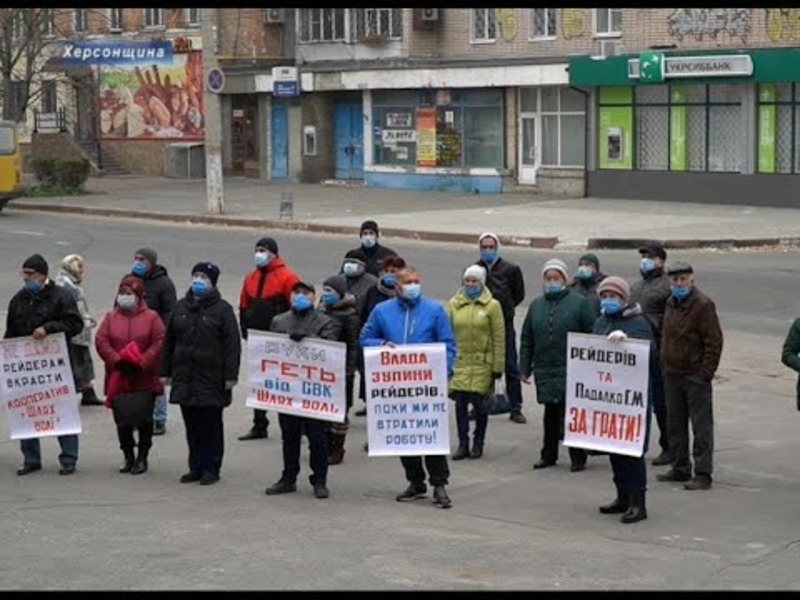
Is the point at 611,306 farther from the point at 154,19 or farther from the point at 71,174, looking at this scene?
the point at 154,19

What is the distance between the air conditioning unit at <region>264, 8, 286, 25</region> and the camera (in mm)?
51156

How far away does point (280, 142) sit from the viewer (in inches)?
2020

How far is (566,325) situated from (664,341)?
80 centimetres

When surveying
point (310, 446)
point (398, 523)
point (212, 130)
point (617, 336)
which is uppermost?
point (212, 130)

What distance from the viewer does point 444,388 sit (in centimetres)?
1165

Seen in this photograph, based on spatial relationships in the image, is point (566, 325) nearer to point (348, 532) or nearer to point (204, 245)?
point (348, 532)

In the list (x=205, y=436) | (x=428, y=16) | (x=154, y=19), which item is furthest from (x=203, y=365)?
(x=154, y=19)

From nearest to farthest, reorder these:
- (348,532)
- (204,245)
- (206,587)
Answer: (206,587) < (348,532) < (204,245)

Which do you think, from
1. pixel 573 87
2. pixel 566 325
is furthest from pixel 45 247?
pixel 566 325

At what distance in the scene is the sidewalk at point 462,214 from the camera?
31.3 metres

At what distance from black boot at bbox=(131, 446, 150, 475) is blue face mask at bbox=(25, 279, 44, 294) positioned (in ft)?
5.02

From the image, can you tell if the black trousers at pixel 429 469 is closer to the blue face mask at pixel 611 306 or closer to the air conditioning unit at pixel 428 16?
the blue face mask at pixel 611 306

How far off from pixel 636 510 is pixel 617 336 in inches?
48.4

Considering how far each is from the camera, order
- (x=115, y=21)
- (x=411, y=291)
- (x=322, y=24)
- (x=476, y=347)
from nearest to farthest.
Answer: (x=411, y=291) → (x=476, y=347) → (x=322, y=24) → (x=115, y=21)
